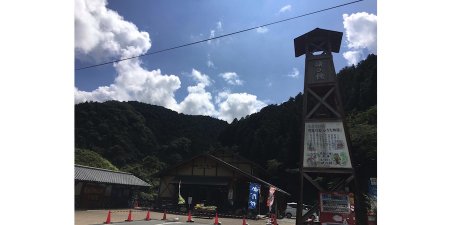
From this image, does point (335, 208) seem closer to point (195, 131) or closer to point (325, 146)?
point (325, 146)

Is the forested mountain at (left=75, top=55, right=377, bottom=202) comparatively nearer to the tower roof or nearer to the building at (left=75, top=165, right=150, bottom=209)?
the building at (left=75, top=165, right=150, bottom=209)

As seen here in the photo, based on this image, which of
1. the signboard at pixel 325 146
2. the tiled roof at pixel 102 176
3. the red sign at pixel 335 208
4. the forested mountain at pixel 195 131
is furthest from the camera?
the forested mountain at pixel 195 131

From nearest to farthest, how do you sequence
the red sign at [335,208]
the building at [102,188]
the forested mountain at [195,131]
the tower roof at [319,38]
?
the red sign at [335,208]
the tower roof at [319,38]
the building at [102,188]
the forested mountain at [195,131]

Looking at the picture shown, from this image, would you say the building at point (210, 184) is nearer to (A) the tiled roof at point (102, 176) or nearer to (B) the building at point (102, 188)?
(A) the tiled roof at point (102, 176)

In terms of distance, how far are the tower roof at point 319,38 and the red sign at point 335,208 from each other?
4.35 meters

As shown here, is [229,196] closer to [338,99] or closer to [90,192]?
[90,192]

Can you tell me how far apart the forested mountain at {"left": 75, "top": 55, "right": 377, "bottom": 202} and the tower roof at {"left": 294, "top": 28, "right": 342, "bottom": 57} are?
10783 mm

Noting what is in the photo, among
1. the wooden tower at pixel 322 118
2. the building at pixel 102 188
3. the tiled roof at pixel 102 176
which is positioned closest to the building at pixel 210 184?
the tiled roof at pixel 102 176

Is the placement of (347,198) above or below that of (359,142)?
below

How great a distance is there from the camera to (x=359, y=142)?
19109 millimetres

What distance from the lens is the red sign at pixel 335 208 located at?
8.93 metres

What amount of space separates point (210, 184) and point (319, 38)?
14445mm

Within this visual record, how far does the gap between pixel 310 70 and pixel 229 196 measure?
45.7 ft
